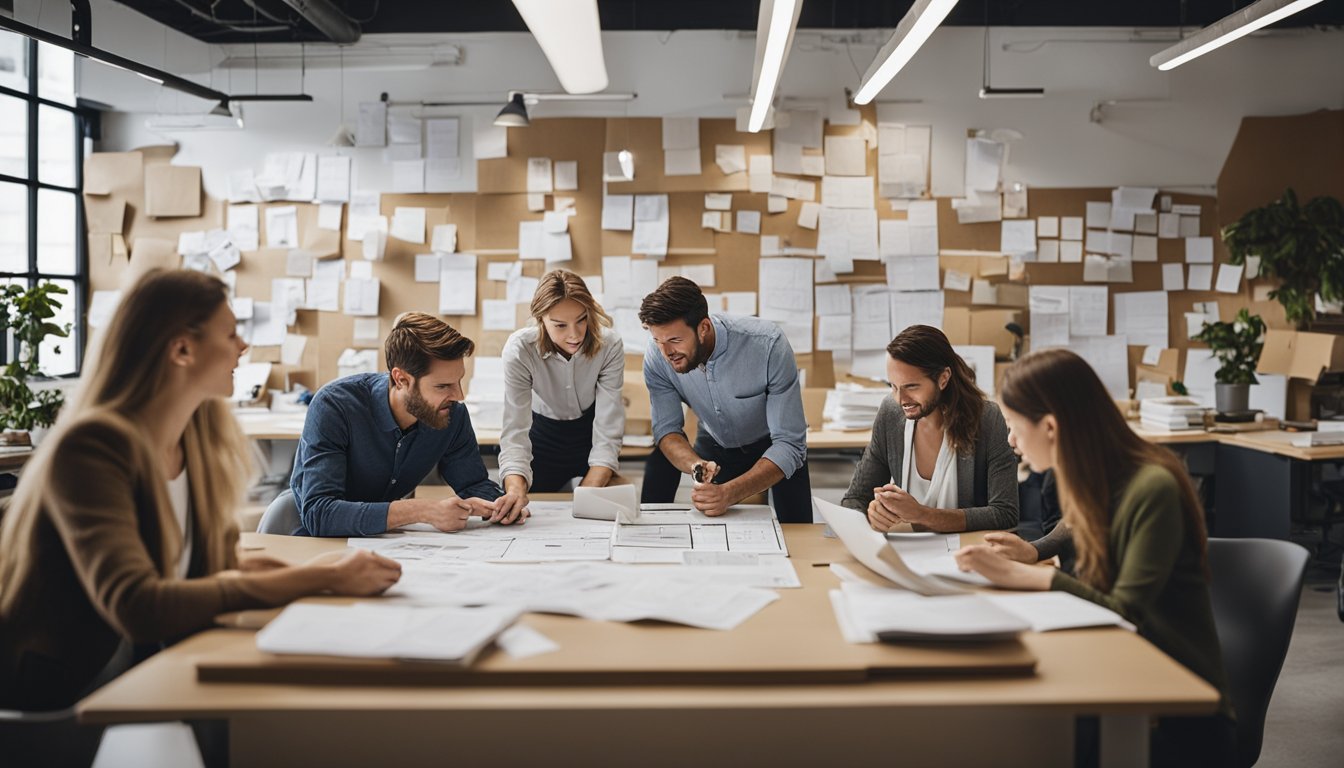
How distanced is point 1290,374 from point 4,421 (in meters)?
5.95

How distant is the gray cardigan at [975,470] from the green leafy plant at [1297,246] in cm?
332

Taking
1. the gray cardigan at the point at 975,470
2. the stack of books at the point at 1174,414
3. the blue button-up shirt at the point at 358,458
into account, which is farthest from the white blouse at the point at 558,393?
the stack of books at the point at 1174,414

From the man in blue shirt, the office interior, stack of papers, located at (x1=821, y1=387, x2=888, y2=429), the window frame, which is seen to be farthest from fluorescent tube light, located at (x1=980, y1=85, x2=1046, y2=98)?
the window frame

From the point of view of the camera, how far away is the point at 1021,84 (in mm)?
5320

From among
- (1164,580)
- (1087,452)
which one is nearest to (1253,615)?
(1164,580)

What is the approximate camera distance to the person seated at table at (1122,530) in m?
1.62

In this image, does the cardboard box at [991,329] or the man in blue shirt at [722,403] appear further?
the cardboard box at [991,329]

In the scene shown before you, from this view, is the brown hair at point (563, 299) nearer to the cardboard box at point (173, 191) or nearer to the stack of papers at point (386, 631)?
the stack of papers at point (386, 631)

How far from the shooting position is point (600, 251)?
17.5ft

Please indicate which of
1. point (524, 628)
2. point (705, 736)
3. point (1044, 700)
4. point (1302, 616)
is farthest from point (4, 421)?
point (1302, 616)

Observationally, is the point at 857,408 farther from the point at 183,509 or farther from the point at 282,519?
the point at 183,509

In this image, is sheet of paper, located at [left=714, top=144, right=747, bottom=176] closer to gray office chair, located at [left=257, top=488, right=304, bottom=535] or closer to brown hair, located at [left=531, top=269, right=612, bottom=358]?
brown hair, located at [left=531, top=269, right=612, bottom=358]

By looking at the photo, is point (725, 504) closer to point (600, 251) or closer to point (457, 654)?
point (457, 654)

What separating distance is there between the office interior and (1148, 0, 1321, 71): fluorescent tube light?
1.19 m
